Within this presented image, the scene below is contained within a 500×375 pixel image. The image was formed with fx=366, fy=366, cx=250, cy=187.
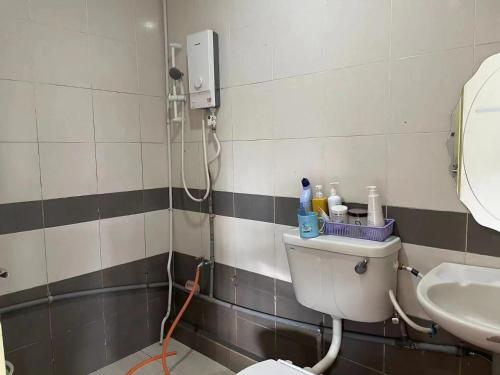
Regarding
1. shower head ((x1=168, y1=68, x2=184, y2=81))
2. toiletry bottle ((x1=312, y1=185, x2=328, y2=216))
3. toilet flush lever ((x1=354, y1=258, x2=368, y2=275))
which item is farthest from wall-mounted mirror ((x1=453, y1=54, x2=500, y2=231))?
shower head ((x1=168, y1=68, x2=184, y2=81))

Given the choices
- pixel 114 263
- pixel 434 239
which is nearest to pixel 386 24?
pixel 434 239

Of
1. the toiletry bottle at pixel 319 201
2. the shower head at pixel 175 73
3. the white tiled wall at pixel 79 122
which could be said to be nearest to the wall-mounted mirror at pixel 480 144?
the toiletry bottle at pixel 319 201

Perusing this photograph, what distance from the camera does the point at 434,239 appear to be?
4.33ft

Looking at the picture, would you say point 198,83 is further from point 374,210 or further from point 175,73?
point 374,210

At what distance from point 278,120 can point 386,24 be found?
0.59 metres

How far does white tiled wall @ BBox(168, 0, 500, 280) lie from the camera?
4.13ft

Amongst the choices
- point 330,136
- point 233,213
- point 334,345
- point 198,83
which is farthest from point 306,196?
point 198,83

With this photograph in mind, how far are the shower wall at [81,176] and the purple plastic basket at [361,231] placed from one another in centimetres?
119

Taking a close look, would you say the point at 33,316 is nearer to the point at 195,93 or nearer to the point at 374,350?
the point at 195,93

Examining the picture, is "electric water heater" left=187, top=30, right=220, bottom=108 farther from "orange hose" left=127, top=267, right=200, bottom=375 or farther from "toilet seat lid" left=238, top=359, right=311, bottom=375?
"toilet seat lid" left=238, top=359, right=311, bottom=375

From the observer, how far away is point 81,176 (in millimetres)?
1879

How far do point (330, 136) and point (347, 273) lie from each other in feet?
1.85

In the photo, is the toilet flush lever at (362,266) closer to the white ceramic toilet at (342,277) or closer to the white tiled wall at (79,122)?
the white ceramic toilet at (342,277)

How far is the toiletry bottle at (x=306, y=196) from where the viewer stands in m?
1.55
